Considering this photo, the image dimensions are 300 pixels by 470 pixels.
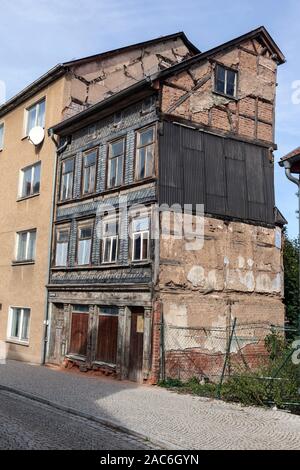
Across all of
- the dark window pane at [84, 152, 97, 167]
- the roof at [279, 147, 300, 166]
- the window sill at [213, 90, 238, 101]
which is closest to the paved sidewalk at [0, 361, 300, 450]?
the roof at [279, 147, 300, 166]

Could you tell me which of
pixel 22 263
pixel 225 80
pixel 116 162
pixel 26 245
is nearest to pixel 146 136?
pixel 116 162

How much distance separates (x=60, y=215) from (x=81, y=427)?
12.2 meters

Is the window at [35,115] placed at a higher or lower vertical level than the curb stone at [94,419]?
higher

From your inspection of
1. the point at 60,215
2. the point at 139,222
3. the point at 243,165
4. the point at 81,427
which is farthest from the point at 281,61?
the point at 81,427

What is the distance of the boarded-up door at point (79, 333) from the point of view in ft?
59.6

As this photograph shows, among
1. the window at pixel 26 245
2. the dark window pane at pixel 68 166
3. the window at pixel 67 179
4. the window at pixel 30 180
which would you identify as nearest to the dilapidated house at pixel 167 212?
the window at pixel 67 179

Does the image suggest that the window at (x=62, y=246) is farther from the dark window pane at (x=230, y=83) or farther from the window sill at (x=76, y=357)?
the dark window pane at (x=230, y=83)

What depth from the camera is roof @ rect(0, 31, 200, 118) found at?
21.1m

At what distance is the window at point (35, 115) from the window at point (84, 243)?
5857 mm

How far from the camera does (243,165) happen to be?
59.0 feet

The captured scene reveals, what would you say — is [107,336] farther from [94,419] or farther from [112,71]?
[112,71]

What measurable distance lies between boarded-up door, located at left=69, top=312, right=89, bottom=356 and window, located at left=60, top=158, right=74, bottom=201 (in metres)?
4.61

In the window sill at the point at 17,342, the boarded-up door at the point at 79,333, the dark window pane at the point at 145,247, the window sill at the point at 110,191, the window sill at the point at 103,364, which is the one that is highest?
the window sill at the point at 110,191
